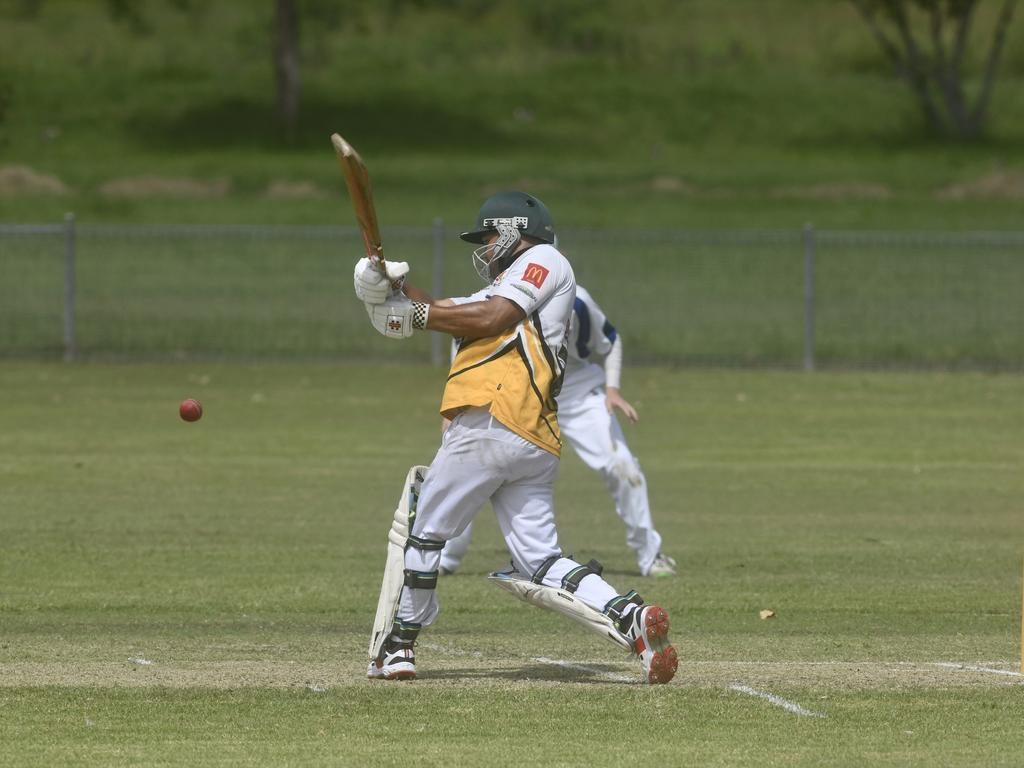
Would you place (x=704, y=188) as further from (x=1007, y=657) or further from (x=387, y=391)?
(x=1007, y=657)

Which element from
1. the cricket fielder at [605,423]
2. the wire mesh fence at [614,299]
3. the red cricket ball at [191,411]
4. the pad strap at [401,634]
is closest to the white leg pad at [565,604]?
the pad strap at [401,634]

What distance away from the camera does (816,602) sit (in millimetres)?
11289

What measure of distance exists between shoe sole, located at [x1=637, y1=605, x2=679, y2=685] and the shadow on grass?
37278 mm

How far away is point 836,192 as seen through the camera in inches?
1569

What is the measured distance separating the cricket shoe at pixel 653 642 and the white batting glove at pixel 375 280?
5.70ft

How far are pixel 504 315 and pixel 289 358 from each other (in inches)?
722

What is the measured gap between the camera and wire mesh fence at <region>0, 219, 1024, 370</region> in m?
26.5

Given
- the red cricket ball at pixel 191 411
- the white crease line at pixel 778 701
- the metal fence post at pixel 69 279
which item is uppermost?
the red cricket ball at pixel 191 411

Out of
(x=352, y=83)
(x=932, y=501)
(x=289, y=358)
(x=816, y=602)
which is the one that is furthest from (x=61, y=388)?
(x=352, y=83)

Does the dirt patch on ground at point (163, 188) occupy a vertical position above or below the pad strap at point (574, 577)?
below

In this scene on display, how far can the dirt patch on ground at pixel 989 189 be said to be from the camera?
39.7m

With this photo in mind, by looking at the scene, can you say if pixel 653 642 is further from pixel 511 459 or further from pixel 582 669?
pixel 511 459

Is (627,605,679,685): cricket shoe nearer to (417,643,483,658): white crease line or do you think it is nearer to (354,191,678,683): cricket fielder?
(354,191,678,683): cricket fielder

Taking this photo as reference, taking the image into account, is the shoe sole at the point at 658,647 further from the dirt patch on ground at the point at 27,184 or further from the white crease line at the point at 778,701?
the dirt patch on ground at the point at 27,184
